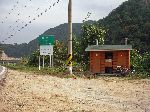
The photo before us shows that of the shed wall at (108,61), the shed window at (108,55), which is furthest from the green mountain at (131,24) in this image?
the shed wall at (108,61)

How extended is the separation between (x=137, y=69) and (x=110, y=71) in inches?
108

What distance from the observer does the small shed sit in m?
37.5

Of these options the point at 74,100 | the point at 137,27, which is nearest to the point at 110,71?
the point at 74,100

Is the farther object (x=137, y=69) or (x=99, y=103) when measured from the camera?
(x=137, y=69)

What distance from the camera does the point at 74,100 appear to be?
15289 millimetres

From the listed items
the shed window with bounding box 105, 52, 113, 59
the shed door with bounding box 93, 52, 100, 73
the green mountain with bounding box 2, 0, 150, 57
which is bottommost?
the shed door with bounding box 93, 52, 100, 73

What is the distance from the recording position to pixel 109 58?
125 feet

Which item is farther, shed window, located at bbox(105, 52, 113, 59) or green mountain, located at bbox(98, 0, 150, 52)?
green mountain, located at bbox(98, 0, 150, 52)

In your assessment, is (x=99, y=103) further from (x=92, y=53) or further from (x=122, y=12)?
(x=122, y=12)

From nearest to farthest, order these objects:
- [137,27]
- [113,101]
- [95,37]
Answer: [113,101] < [95,37] < [137,27]

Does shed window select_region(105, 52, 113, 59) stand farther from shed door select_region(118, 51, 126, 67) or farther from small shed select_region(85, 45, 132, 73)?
shed door select_region(118, 51, 126, 67)

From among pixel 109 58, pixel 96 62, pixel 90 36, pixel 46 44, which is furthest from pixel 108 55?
pixel 90 36

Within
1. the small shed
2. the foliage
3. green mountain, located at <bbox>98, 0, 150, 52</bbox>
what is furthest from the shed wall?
green mountain, located at <bbox>98, 0, 150, 52</bbox>

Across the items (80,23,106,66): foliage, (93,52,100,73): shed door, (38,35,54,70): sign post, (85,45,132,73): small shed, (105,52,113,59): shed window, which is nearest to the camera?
(38,35,54,70): sign post
